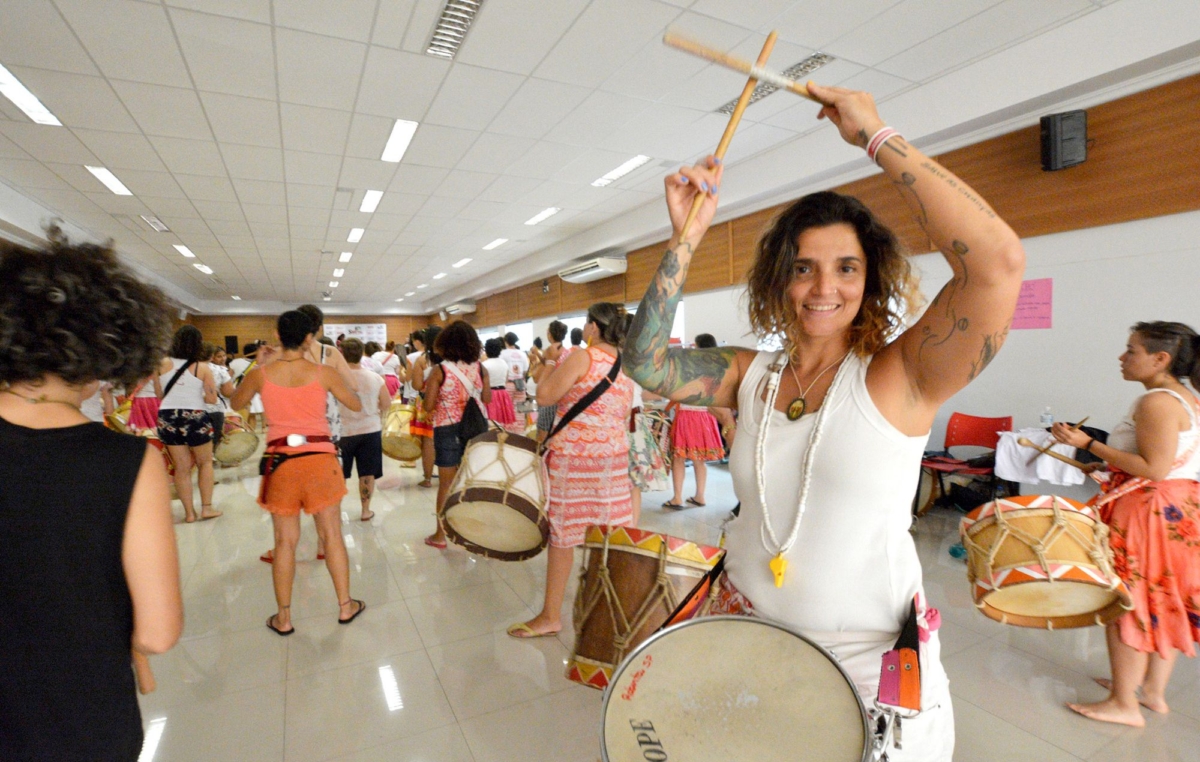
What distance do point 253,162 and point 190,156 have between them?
508 millimetres

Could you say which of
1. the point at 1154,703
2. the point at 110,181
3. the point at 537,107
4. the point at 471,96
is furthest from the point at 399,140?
the point at 1154,703

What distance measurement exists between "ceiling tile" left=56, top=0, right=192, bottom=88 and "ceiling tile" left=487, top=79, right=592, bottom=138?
2.18 meters

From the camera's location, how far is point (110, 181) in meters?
5.99

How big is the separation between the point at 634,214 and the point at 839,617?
7.59m

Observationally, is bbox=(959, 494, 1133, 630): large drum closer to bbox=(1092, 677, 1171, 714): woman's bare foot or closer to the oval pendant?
bbox=(1092, 677, 1171, 714): woman's bare foot

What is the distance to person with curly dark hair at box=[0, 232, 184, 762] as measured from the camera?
2.92 feet

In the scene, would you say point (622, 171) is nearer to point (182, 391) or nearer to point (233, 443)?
point (182, 391)

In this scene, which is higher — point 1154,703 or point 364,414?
point 364,414

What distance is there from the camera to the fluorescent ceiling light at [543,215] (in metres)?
7.82

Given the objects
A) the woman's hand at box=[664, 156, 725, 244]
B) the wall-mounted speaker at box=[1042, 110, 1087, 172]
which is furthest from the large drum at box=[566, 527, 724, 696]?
the wall-mounted speaker at box=[1042, 110, 1087, 172]

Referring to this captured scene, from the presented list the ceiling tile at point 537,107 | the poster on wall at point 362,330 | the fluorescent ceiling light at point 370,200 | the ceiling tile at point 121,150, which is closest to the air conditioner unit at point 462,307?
the poster on wall at point 362,330

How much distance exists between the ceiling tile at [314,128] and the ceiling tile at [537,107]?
4.11 ft

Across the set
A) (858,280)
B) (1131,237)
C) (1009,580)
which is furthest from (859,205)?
(1131,237)

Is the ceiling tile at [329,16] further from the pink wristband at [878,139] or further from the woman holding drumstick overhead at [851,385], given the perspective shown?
the pink wristband at [878,139]
